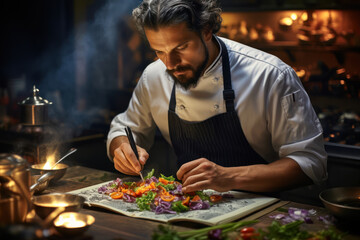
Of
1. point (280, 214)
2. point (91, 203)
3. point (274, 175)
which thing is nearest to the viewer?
point (280, 214)

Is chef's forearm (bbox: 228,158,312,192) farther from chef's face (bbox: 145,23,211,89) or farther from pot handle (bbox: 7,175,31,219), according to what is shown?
pot handle (bbox: 7,175,31,219)

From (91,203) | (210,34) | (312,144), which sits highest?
(210,34)

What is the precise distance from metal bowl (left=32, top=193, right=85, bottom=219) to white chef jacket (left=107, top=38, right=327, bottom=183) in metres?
1.04

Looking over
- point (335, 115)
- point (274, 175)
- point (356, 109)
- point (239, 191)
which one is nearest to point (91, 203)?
point (239, 191)

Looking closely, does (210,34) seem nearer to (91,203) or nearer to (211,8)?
(211,8)

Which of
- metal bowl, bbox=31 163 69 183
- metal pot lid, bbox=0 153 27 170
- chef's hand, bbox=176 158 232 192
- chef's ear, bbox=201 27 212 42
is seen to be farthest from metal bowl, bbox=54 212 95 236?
chef's ear, bbox=201 27 212 42

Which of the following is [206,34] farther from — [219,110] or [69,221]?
[69,221]

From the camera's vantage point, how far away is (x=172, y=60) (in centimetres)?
252

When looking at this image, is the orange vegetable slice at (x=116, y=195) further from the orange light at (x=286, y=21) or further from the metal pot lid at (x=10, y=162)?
the orange light at (x=286, y=21)

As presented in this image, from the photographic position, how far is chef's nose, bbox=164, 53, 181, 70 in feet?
8.23

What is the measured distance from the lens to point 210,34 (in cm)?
269

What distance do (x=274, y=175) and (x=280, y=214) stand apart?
352 millimetres

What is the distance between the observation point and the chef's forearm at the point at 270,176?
2.37 metres

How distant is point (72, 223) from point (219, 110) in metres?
1.23
